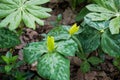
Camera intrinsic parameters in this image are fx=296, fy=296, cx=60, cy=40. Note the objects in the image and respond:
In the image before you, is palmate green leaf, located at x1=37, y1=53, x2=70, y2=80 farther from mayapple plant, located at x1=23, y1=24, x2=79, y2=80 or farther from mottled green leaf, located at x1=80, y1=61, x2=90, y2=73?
mottled green leaf, located at x1=80, y1=61, x2=90, y2=73

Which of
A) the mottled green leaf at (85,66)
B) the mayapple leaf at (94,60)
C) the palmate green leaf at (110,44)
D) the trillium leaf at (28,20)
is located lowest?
the mottled green leaf at (85,66)

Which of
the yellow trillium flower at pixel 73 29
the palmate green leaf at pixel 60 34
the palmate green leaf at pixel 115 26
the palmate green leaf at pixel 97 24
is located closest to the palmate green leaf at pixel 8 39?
the palmate green leaf at pixel 60 34

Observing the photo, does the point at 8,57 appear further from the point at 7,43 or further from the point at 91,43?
the point at 91,43

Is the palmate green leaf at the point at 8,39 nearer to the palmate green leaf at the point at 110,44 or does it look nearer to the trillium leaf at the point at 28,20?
the trillium leaf at the point at 28,20

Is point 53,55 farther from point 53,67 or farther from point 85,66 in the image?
point 85,66

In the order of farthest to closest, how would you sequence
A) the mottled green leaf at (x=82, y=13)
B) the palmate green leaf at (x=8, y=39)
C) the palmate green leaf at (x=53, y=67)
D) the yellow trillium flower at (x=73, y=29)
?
the mottled green leaf at (x=82, y=13) → the palmate green leaf at (x=8, y=39) → the yellow trillium flower at (x=73, y=29) → the palmate green leaf at (x=53, y=67)

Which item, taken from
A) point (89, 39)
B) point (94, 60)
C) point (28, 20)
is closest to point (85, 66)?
point (94, 60)
